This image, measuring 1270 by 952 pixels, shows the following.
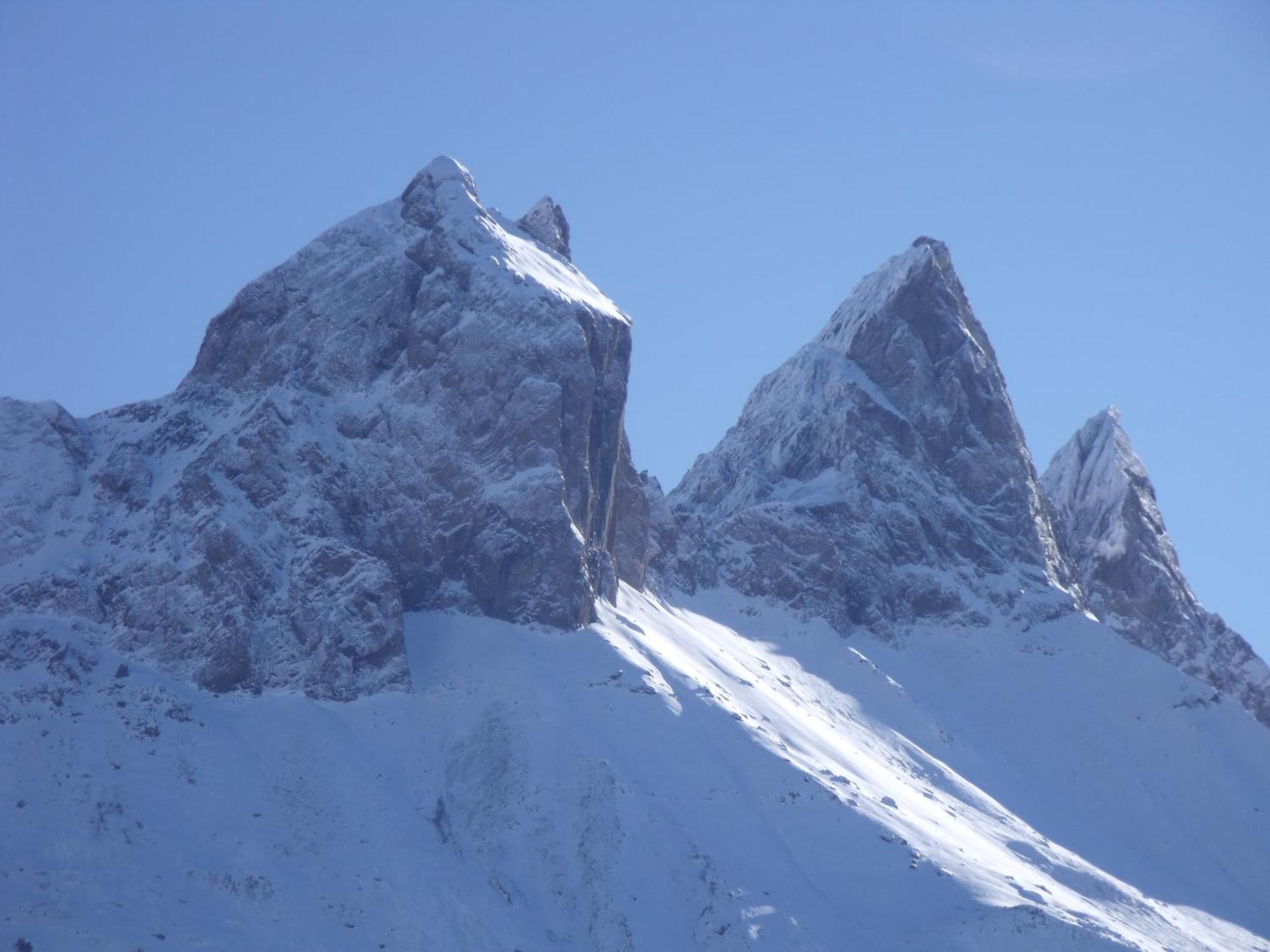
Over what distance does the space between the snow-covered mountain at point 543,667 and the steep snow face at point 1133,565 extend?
2.43ft

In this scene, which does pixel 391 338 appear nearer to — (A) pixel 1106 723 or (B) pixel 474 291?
(B) pixel 474 291

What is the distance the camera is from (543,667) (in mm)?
119125

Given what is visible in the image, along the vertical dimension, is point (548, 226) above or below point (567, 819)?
above

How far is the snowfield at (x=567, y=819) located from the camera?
93.4 m

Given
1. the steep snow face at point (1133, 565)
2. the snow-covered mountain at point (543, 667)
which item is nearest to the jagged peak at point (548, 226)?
the snow-covered mountain at point (543, 667)

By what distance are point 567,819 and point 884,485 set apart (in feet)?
224

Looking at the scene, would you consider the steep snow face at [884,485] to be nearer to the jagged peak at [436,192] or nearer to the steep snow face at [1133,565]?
the steep snow face at [1133,565]

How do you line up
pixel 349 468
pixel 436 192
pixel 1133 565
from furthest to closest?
pixel 1133 565 → pixel 436 192 → pixel 349 468

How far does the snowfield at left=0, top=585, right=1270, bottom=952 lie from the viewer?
306 feet

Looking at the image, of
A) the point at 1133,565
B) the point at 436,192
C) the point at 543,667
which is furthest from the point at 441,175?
the point at 1133,565

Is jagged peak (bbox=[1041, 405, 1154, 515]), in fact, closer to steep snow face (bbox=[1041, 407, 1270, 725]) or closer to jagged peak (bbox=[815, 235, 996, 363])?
steep snow face (bbox=[1041, 407, 1270, 725])

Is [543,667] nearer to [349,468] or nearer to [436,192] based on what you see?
[349,468]

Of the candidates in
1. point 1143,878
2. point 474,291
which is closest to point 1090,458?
point 1143,878

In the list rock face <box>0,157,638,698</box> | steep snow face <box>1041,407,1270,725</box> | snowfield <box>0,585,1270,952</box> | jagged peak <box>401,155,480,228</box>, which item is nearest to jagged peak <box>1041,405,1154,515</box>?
steep snow face <box>1041,407,1270,725</box>
